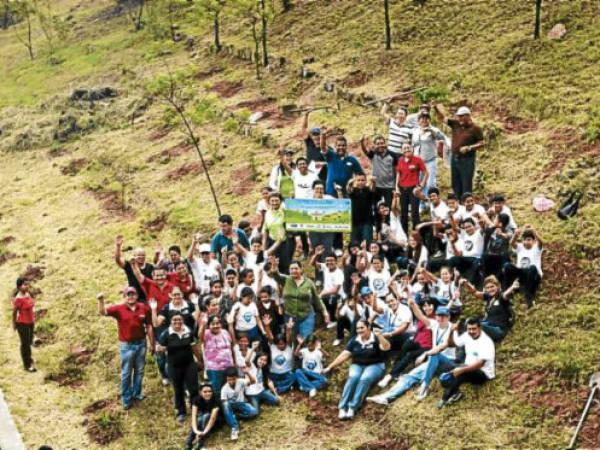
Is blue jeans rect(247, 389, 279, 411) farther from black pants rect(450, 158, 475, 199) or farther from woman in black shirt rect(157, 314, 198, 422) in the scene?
black pants rect(450, 158, 475, 199)

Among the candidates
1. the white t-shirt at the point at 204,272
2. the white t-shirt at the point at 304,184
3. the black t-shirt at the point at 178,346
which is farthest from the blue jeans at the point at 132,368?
the white t-shirt at the point at 304,184

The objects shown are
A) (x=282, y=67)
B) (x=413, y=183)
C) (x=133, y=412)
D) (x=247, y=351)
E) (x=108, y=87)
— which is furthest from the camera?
(x=108, y=87)

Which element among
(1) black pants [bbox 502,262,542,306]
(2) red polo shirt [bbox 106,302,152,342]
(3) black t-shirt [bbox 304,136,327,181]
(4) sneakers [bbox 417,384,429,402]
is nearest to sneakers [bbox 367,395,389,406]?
(4) sneakers [bbox 417,384,429,402]

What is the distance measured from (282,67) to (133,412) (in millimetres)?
18345

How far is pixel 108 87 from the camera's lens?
115 ft

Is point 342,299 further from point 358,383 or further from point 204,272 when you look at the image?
point 204,272

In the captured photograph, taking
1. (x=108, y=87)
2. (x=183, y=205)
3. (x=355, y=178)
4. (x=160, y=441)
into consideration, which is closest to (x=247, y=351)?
(x=160, y=441)

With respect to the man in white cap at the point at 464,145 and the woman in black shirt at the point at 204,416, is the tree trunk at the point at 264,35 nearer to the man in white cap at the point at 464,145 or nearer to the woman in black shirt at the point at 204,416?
the man in white cap at the point at 464,145

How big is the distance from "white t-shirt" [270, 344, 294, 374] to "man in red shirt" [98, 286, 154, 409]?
215 cm

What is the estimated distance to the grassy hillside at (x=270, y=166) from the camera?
11242mm

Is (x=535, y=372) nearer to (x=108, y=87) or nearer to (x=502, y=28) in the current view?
(x=502, y=28)

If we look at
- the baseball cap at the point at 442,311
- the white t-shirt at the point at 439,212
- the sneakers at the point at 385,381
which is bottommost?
the sneakers at the point at 385,381

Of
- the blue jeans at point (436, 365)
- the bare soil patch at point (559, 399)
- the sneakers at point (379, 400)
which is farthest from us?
the sneakers at point (379, 400)

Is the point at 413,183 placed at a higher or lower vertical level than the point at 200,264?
higher
